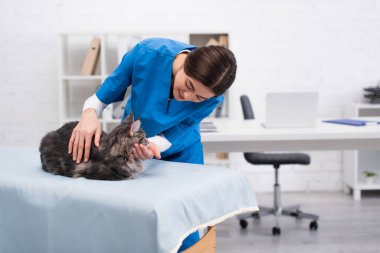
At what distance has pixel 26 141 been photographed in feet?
12.7

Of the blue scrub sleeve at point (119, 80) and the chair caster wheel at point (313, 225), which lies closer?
the blue scrub sleeve at point (119, 80)

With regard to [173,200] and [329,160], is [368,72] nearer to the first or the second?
[329,160]

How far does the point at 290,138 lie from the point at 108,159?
129cm

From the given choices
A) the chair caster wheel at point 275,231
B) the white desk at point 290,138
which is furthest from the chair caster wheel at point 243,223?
the white desk at point 290,138

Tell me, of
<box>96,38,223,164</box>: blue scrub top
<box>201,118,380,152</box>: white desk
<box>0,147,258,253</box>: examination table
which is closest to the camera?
<box>0,147,258,253</box>: examination table

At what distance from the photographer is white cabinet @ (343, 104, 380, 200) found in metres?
3.74

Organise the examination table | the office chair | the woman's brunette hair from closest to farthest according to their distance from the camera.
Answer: the examination table < the woman's brunette hair < the office chair

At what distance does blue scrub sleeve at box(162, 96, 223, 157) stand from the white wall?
213 centimetres

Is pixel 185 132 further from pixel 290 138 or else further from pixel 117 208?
pixel 290 138

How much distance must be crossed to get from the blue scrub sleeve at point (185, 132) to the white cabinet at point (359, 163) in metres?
2.44

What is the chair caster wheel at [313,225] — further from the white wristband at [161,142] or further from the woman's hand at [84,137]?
the woman's hand at [84,137]

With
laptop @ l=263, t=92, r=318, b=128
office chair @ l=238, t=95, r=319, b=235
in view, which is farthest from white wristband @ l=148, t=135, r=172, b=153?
office chair @ l=238, t=95, r=319, b=235

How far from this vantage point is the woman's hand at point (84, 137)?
52.6 inches

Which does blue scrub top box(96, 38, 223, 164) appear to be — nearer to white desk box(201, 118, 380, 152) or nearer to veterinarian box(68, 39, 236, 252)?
veterinarian box(68, 39, 236, 252)
